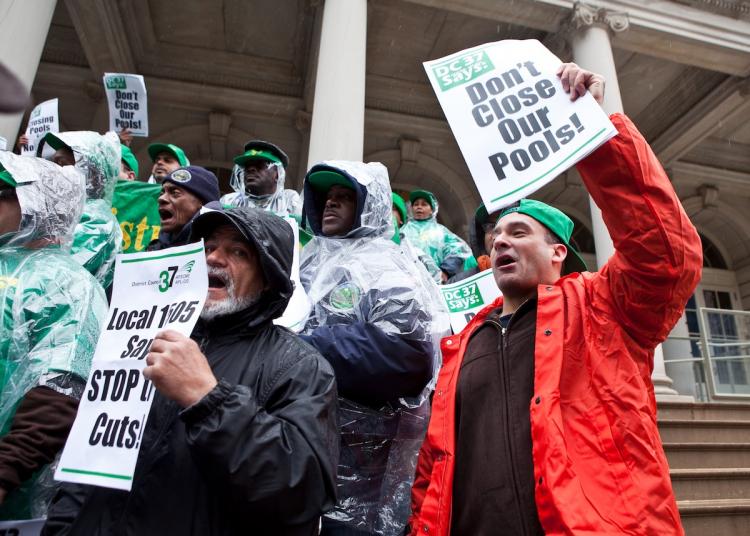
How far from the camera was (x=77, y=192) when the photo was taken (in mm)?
2172

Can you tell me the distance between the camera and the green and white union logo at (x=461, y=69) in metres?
1.79

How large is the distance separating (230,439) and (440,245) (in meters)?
4.75

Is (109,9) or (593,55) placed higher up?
(109,9)

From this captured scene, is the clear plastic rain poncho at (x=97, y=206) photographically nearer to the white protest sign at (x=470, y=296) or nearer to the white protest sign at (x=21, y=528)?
the white protest sign at (x=21, y=528)

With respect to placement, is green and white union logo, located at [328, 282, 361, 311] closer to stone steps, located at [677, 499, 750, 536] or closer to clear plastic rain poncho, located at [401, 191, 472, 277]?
stone steps, located at [677, 499, 750, 536]

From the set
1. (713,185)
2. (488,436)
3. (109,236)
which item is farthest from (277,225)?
(713,185)

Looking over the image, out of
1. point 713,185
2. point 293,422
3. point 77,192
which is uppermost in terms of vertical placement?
point 713,185

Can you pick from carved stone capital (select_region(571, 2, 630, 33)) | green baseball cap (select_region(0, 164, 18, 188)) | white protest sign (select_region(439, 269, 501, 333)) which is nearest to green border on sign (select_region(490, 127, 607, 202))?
white protest sign (select_region(439, 269, 501, 333))

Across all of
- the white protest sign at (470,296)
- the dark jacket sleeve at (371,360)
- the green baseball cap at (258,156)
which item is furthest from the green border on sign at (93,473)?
the green baseball cap at (258,156)

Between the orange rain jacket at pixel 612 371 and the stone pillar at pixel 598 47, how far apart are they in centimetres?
645

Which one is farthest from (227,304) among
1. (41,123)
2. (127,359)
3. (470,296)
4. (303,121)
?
(303,121)

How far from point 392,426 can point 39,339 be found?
51.6 inches

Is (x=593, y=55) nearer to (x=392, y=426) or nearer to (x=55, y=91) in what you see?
(x=392, y=426)

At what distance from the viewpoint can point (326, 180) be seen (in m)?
2.68
